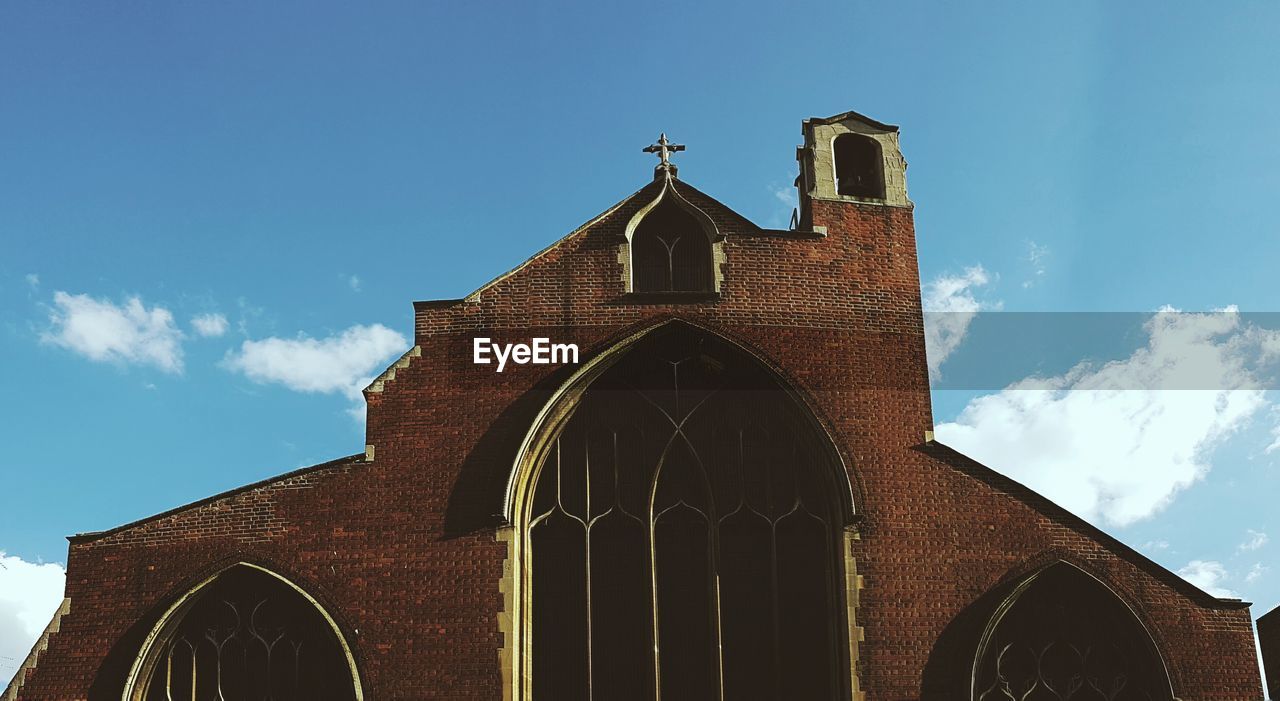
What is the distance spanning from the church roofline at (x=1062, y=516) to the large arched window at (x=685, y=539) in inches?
64.2

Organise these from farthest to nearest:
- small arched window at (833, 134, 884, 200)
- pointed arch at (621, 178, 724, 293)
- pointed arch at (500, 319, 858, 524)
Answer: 1. small arched window at (833, 134, 884, 200)
2. pointed arch at (621, 178, 724, 293)
3. pointed arch at (500, 319, 858, 524)

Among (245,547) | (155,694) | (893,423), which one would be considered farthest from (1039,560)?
(155,694)

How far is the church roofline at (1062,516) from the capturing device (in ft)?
60.2

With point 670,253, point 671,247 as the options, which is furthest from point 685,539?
point 671,247

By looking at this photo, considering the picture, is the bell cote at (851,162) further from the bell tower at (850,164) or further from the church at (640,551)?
the church at (640,551)

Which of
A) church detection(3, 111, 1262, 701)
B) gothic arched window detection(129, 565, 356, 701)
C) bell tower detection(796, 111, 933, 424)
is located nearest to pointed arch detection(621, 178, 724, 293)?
church detection(3, 111, 1262, 701)

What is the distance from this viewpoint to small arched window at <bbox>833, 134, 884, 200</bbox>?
2192 centimetres

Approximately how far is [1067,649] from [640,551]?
5697mm

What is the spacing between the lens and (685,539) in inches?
753

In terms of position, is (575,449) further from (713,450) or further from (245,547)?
(245,547)

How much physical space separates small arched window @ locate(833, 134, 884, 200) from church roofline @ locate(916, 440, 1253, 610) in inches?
180

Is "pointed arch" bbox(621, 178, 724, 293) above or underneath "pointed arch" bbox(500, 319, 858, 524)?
above

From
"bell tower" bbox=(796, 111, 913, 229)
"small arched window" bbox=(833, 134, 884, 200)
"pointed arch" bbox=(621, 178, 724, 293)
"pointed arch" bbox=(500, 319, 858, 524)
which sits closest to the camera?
"pointed arch" bbox=(500, 319, 858, 524)

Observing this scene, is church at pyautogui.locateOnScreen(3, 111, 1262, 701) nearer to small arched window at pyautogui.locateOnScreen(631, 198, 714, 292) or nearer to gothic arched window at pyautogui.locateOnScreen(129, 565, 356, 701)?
gothic arched window at pyautogui.locateOnScreen(129, 565, 356, 701)
